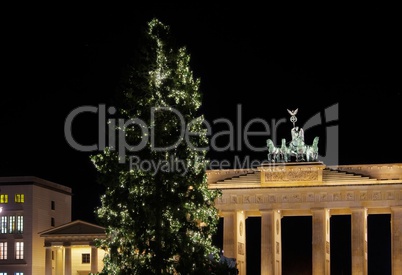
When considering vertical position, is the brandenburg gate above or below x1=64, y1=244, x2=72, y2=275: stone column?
above

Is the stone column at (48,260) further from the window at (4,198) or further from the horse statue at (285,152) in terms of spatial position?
the horse statue at (285,152)

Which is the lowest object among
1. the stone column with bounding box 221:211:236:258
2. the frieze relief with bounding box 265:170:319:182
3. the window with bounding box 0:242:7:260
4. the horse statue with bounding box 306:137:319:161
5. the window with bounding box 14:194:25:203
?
the window with bounding box 0:242:7:260

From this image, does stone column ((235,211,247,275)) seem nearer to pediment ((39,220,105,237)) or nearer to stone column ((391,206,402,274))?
pediment ((39,220,105,237))

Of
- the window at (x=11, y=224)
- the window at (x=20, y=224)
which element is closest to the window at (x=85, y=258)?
the window at (x=20, y=224)

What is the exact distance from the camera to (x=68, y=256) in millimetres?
110000

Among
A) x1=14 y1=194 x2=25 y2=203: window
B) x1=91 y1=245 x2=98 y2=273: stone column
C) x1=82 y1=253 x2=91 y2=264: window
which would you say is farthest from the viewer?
x1=82 y1=253 x2=91 y2=264: window

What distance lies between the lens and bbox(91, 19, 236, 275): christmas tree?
59719 millimetres

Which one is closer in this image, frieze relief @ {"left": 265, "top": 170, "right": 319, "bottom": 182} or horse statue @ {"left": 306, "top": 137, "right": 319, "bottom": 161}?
horse statue @ {"left": 306, "top": 137, "right": 319, "bottom": 161}

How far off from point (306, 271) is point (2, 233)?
35030mm

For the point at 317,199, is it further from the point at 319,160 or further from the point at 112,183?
the point at 112,183

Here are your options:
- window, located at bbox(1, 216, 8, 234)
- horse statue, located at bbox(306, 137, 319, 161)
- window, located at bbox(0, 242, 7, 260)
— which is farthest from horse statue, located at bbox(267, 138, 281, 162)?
window, located at bbox(0, 242, 7, 260)

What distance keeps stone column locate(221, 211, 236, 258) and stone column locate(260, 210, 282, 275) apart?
2947 mm

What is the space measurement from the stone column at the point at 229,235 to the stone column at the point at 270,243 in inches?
116

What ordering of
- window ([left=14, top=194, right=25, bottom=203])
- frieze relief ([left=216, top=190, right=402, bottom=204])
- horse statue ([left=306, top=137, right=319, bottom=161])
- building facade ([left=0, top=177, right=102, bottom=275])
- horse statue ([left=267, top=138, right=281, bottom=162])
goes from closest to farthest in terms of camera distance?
horse statue ([left=267, top=138, right=281, bottom=162]) < horse statue ([left=306, top=137, right=319, bottom=161]) < frieze relief ([left=216, top=190, right=402, bottom=204]) < building facade ([left=0, top=177, right=102, bottom=275]) < window ([left=14, top=194, right=25, bottom=203])
